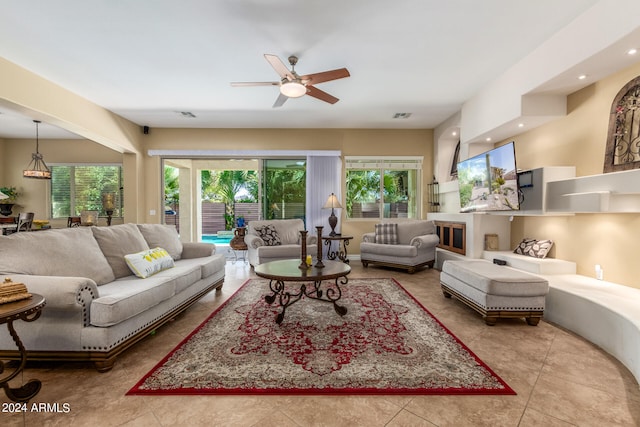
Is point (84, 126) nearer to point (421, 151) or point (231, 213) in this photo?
point (231, 213)

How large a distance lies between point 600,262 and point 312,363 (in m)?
3.17

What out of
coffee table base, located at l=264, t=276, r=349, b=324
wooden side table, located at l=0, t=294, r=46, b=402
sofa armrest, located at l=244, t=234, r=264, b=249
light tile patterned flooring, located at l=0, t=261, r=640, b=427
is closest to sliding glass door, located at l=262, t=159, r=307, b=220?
sofa armrest, located at l=244, t=234, r=264, b=249

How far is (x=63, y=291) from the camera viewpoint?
1.86 meters

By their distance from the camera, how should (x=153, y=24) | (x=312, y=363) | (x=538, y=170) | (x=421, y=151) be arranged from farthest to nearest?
(x=421, y=151)
(x=538, y=170)
(x=153, y=24)
(x=312, y=363)

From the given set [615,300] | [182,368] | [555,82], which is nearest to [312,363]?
[182,368]

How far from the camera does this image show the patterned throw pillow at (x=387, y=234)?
18.0ft

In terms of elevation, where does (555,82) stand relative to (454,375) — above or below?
above

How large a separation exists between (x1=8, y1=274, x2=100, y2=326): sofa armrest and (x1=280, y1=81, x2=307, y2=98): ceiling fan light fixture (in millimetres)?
2509

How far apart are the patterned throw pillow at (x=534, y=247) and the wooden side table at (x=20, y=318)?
481 cm

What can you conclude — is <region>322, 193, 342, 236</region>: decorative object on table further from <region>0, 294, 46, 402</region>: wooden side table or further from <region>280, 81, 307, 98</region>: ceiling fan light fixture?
<region>0, 294, 46, 402</region>: wooden side table

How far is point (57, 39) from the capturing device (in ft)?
10.0

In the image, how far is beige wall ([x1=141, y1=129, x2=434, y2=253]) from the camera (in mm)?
6246

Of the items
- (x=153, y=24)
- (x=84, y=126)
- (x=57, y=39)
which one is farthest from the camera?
(x=84, y=126)

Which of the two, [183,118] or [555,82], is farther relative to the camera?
[183,118]
